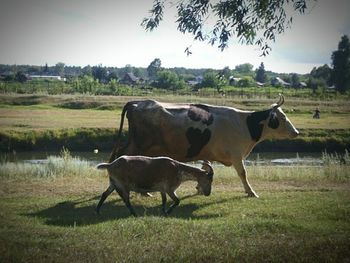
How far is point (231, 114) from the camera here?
1564cm

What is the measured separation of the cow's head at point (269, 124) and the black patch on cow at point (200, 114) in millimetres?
1345

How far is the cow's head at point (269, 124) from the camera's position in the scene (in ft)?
51.4

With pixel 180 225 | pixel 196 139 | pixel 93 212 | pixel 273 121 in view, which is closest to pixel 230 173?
pixel 273 121

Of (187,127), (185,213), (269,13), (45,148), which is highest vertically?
(269,13)

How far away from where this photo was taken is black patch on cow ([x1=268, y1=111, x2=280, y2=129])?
15.8m

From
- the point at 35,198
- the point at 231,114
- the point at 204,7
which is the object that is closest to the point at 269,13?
the point at 204,7

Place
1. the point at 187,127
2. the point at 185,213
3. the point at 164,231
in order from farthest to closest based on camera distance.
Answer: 1. the point at 187,127
2. the point at 185,213
3. the point at 164,231

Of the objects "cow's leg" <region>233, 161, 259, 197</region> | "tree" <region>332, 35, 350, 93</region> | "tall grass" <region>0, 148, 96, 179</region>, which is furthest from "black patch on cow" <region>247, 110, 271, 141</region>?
"tree" <region>332, 35, 350, 93</region>

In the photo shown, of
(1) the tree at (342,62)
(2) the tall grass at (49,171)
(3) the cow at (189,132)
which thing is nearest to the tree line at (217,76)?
(1) the tree at (342,62)

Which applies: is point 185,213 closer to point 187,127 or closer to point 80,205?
point 80,205

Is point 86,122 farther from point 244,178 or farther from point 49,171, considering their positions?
point 244,178

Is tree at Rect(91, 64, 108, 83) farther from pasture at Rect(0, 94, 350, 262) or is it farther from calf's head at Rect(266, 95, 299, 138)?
calf's head at Rect(266, 95, 299, 138)

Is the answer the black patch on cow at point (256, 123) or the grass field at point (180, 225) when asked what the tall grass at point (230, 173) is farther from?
the black patch on cow at point (256, 123)

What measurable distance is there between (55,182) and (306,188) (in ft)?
26.8
